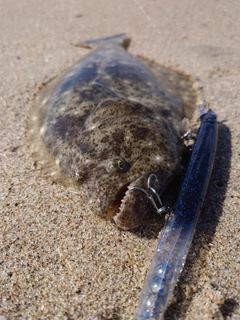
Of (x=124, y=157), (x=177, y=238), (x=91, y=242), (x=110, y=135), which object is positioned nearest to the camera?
(x=177, y=238)

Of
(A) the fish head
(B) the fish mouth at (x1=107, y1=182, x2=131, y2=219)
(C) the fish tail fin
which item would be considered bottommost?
(C) the fish tail fin

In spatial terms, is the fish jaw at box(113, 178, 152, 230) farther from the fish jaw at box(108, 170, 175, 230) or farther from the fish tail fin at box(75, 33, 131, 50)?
the fish tail fin at box(75, 33, 131, 50)

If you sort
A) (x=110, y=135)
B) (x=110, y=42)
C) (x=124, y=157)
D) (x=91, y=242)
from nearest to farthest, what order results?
1. (x=91, y=242)
2. (x=124, y=157)
3. (x=110, y=135)
4. (x=110, y=42)

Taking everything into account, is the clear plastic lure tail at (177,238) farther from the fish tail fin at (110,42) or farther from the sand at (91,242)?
the fish tail fin at (110,42)

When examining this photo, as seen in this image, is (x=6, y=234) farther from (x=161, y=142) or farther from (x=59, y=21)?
(x=59, y=21)

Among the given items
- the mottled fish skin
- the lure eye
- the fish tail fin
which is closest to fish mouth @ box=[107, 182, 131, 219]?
the mottled fish skin

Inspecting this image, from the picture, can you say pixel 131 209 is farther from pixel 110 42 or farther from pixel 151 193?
pixel 110 42

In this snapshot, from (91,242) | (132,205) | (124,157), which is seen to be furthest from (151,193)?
(91,242)

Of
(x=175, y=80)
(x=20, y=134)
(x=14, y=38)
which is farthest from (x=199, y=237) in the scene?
(x=14, y=38)
